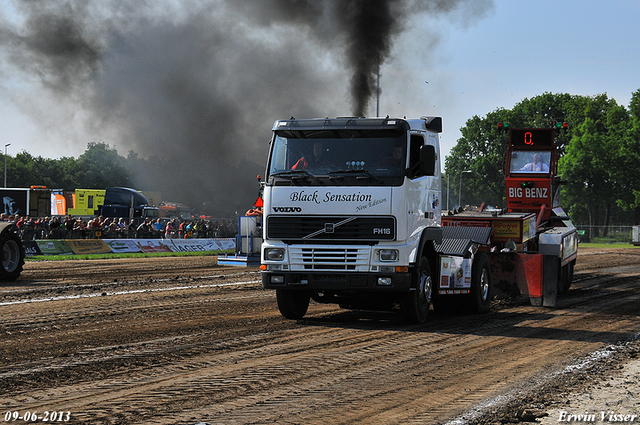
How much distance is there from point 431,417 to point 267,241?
521cm

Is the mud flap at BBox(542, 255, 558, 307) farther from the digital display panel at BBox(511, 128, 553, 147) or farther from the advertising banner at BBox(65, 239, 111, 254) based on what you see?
the advertising banner at BBox(65, 239, 111, 254)

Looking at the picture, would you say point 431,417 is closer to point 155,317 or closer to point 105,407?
point 105,407

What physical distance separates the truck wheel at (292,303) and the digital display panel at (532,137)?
1019 centimetres

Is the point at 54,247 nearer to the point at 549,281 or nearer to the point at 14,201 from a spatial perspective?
the point at 14,201

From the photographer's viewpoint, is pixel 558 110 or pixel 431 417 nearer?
pixel 431 417

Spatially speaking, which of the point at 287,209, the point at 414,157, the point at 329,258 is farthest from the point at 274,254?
the point at 414,157

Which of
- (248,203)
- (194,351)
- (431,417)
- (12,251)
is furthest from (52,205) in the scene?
(431,417)

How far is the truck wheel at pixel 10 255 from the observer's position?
17.1 m

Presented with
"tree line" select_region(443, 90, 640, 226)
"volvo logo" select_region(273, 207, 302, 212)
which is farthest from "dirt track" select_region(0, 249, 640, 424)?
"tree line" select_region(443, 90, 640, 226)

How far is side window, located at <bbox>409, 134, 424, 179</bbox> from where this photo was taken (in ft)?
33.2

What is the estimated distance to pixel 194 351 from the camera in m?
8.21

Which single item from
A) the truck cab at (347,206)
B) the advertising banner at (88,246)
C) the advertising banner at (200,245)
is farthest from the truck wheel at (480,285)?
the advertising banner at (200,245)

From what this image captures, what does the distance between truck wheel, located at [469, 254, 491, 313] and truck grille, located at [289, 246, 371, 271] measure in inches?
120

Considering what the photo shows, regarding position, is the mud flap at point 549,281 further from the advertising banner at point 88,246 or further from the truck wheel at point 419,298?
the advertising banner at point 88,246
